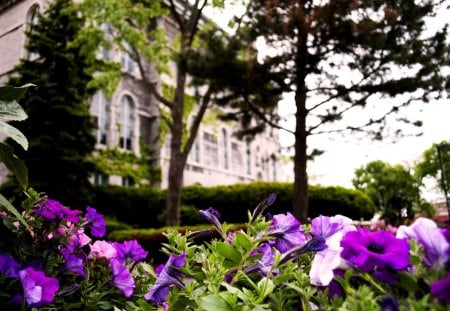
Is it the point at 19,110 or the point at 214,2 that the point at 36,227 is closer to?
the point at 19,110

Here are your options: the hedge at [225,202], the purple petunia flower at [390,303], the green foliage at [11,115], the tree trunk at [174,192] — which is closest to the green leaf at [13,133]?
the green foliage at [11,115]

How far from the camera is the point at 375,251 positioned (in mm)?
985

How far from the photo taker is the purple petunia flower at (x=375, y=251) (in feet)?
2.94

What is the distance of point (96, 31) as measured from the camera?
11.4 m

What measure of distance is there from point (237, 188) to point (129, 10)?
669 centimetres

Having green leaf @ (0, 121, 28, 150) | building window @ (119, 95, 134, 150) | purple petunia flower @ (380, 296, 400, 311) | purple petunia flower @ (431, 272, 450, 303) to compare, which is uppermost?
building window @ (119, 95, 134, 150)

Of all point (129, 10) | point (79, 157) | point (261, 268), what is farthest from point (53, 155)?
point (261, 268)

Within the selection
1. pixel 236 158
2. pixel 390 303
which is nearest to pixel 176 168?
pixel 390 303

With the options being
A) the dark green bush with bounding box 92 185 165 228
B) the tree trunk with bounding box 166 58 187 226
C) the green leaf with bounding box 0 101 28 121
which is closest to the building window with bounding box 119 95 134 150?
the dark green bush with bounding box 92 185 165 228

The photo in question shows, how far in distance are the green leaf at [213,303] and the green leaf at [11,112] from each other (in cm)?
110

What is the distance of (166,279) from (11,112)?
101 cm

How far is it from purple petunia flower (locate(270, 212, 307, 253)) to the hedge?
11.4 m

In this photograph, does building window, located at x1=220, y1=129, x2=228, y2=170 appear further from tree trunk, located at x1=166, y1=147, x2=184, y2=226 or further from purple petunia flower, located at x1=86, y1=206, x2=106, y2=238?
purple petunia flower, located at x1=86, y1=206, x2=106, y2=238

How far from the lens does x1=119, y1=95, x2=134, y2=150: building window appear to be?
742 inches
